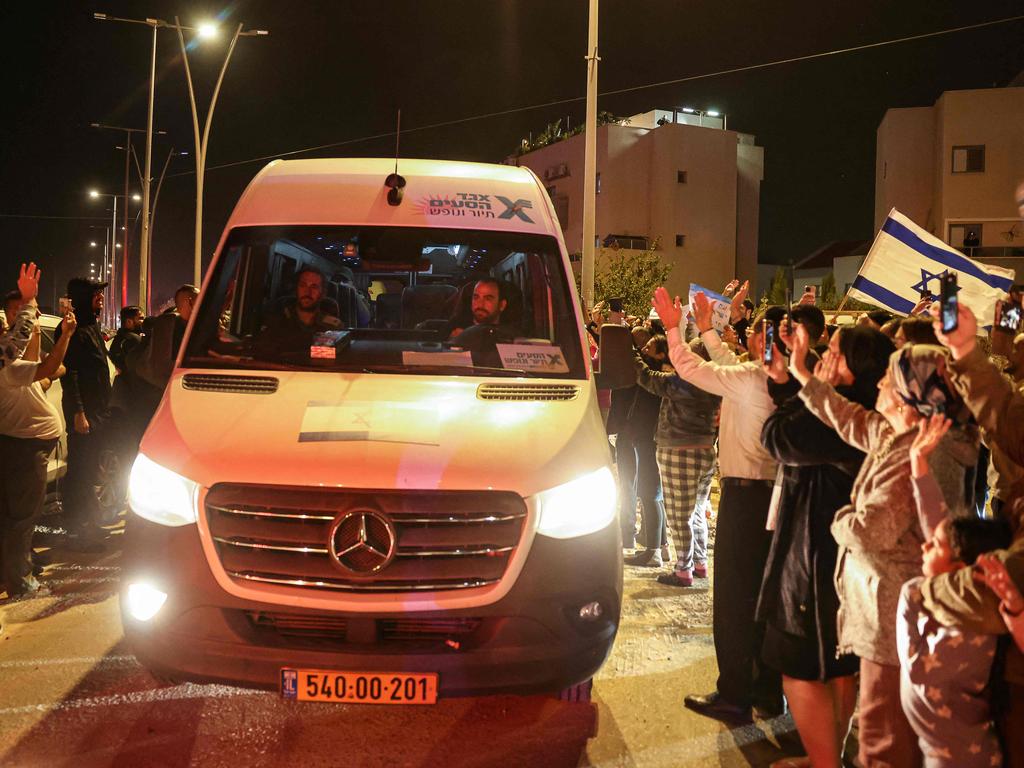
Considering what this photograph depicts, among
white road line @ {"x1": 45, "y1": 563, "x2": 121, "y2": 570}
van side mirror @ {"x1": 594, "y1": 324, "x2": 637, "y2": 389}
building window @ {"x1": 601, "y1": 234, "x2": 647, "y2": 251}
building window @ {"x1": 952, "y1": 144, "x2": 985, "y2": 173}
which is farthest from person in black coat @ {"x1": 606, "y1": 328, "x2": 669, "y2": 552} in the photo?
building window @ {"x1": 601, "y1": 234, "x2": 647, "y2": 251}

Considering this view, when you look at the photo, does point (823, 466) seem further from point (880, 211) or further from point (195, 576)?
point (880, 211)

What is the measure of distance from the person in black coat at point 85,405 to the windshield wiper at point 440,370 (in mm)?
4070

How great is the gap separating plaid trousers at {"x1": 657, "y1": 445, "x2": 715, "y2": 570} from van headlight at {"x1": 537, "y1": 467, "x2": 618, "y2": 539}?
2.98 m

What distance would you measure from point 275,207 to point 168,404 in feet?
4.49

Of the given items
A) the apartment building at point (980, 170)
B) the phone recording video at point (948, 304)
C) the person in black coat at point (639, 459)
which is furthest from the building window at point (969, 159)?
the phone recording video at point (948, 304)

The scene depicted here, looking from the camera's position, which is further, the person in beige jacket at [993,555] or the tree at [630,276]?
the tree at [630,276]

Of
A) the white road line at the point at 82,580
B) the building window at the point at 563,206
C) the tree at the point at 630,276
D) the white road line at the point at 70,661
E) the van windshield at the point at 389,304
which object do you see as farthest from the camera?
the building window at the point at 563,206

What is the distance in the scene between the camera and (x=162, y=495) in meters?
3.68

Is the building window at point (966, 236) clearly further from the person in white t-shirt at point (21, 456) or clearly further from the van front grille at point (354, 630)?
the van front grille at point (354, 630)

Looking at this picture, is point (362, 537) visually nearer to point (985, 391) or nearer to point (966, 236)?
point (985, 391)

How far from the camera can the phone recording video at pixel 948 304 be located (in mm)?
3078

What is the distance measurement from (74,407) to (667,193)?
47316 millimetres

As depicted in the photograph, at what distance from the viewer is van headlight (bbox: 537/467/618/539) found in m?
3.62

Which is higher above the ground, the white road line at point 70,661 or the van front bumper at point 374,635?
the van front bumper at point 374,635
